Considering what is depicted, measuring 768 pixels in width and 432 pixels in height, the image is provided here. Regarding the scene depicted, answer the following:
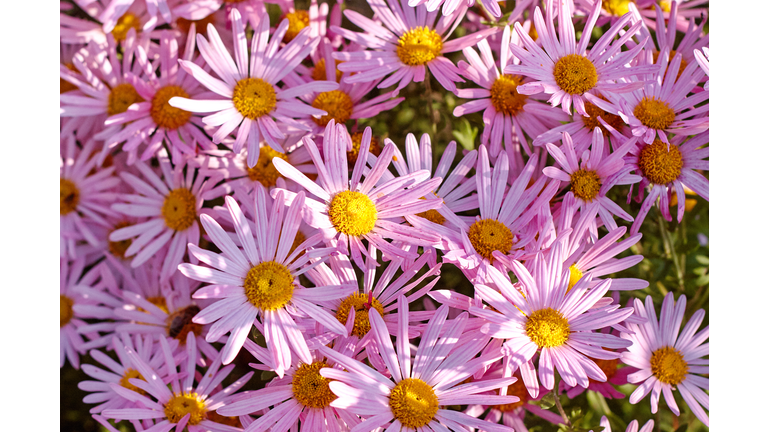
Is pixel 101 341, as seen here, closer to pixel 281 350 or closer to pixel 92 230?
pixel 92 230

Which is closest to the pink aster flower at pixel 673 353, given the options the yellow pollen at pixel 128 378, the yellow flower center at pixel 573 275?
the yellow flower center at pixel 573 275

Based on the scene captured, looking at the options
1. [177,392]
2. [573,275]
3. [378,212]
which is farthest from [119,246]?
[573,275]

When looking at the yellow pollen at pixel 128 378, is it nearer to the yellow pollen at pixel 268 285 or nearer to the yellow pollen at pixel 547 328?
the yellow pollen at pixel 268 285

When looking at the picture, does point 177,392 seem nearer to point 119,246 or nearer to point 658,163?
point 119,246

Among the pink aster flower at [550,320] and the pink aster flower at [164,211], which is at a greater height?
the pink aster flower at [164,211]

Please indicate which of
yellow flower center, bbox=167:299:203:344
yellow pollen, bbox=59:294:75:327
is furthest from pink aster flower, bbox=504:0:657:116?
yellow pollen, bbox=59:294:75:327

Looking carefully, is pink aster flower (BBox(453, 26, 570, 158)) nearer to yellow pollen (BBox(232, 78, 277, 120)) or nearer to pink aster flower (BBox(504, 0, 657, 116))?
pink aster flower (BBox(504, 0, 657, 116))
